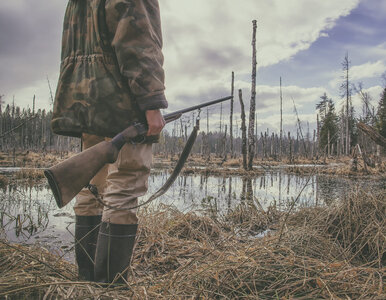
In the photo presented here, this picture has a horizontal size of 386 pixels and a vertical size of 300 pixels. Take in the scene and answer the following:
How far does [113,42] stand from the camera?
165cm

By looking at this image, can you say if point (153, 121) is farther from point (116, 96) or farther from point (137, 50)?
point (137, 50)

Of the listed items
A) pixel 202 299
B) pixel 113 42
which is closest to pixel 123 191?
pixel 202 299

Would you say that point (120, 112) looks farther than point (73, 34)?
No

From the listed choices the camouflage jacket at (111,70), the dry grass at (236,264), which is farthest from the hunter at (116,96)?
the dry grass at (236,264)

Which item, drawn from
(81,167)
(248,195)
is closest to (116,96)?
(81,167)

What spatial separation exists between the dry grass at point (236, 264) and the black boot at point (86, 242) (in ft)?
0.32

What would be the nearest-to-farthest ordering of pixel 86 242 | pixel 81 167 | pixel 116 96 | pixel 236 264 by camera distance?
1. pixel 81 167
2. pixel 236 264
3. pixel 116 96
4. pixel 86 242

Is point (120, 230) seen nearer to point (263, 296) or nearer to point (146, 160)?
point (146, 160)

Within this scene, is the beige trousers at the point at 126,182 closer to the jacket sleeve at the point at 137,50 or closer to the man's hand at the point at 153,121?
the man's hand at the point at 153,121

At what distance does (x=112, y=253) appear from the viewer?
64.2 inches

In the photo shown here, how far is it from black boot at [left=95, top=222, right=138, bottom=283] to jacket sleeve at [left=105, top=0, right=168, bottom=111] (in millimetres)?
802

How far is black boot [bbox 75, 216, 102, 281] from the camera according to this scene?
72.5 inches

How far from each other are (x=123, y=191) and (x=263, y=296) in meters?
1.01

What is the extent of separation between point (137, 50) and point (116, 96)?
1.05 ft
